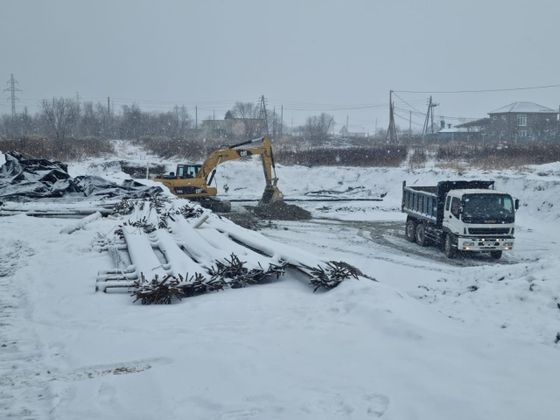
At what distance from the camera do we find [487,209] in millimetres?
15703

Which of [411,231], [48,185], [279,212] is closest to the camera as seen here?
[411,231]

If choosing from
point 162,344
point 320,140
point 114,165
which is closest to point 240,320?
point 162,344

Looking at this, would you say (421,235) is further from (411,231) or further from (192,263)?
(192,263)

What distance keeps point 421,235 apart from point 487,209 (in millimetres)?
3149

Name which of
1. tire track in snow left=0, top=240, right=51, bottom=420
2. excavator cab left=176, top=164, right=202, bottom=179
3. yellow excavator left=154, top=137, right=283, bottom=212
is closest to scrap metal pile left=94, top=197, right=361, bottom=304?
tire track in snow left=0, top=240, right=51, bottom=420

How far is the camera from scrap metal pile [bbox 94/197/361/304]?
25.6 ft

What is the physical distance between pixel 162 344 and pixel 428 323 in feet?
10.2

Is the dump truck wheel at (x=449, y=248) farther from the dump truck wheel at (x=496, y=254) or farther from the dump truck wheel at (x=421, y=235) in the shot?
the dump truck wheel at (x=421, y=235)

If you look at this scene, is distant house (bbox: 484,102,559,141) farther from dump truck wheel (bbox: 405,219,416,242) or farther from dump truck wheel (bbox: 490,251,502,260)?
dump truck wheel (bbox: 490,251,502,260)

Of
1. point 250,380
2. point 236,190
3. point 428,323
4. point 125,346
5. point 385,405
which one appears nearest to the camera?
point 385,405

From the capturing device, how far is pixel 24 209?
55.7ft

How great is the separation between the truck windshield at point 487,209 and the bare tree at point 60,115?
195ft

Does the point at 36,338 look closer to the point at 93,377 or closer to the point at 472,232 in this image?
the point at 93,377

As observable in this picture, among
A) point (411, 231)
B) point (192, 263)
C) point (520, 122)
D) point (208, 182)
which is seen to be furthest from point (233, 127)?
point (192, 263)
